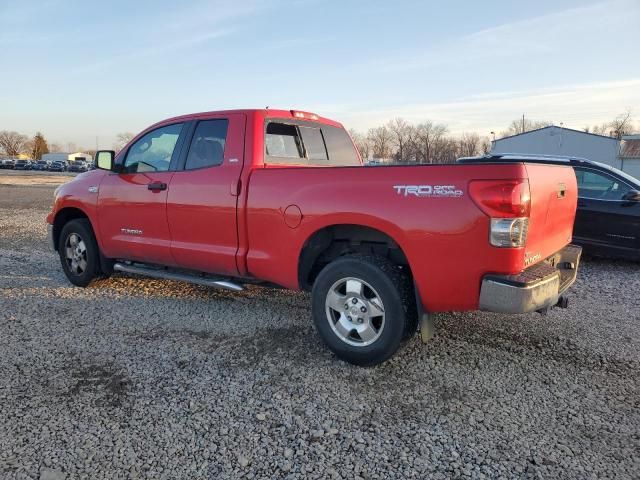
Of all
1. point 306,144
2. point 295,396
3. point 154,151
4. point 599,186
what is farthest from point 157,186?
point 599,186

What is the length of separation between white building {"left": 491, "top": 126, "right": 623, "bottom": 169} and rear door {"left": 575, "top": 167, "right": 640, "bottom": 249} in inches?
1592

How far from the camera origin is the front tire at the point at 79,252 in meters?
6.12

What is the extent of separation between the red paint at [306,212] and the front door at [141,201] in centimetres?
2

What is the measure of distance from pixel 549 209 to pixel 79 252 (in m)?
5.40

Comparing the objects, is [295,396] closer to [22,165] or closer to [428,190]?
[428,190]

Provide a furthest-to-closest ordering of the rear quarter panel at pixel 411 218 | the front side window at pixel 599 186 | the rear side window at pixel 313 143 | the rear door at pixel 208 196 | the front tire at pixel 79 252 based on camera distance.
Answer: the front side window at pixel 599 186 → the front tire at pixel 79 252 → the rear side window at pixel 313 143 → the rear door at pixel 208 196 → the rear quarter panel at pixel 411 218

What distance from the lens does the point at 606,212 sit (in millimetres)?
7480

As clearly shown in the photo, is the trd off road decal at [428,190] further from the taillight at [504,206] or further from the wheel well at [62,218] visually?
the wheel well at [62,218]

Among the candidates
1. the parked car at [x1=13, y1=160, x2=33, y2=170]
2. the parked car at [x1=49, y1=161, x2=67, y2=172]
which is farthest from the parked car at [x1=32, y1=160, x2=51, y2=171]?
the parked car at [x1=49, y1=161, x2=67, y2=172]

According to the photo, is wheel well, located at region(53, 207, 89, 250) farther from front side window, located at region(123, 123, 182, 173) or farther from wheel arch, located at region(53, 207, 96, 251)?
front side window, located at region(123, 123, 182, 173)

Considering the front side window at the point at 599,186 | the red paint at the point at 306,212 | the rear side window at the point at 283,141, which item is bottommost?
the red paint at the point at 306,212

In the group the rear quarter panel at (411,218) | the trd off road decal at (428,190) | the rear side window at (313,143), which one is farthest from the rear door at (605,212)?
the trd off road decal at (428,190)

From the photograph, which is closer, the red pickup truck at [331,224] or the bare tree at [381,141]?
the red pickup truck at [331,224]

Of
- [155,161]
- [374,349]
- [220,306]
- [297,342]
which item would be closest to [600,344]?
[374,349]
